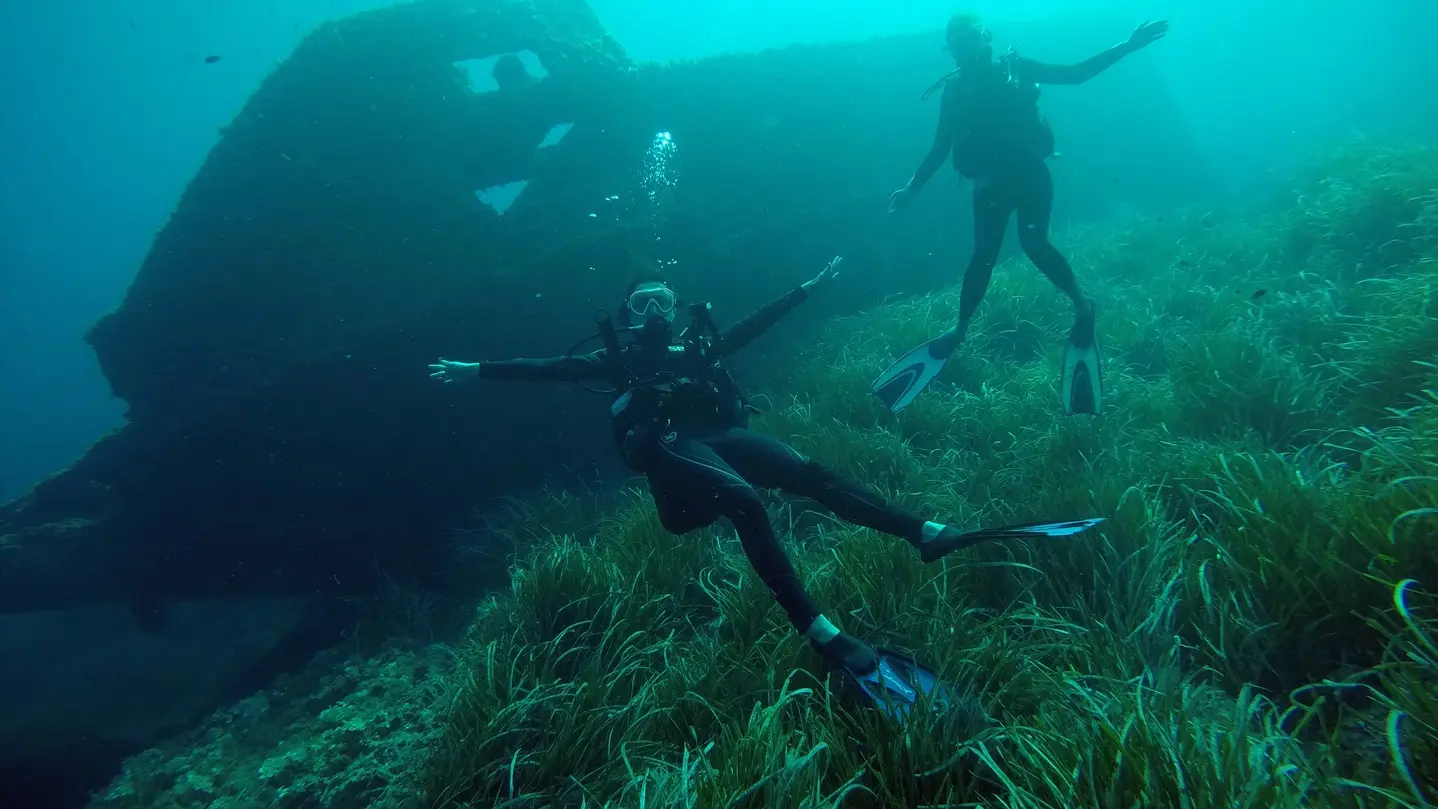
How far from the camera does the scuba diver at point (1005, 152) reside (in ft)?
19.0

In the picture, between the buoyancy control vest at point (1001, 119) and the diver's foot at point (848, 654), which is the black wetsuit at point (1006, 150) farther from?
the diver's foot at point (848, 654)

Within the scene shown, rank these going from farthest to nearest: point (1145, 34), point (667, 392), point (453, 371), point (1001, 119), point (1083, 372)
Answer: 1. point (1001, 119)
2. point (1083, 372)
3. point (1145, 34)
4. point (453, 371)
5. point (667, 392)

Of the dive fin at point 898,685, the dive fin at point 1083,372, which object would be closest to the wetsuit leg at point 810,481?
the dive fin at point 898,685

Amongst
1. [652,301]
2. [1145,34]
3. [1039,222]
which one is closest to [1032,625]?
[652,301]

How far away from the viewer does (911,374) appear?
637cm

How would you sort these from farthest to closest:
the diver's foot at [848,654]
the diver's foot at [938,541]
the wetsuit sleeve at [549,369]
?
1. the wetsuit sleeve at [549,369]
2. the diver's foot at [938,541]
3. the diver's foot at [848,654]

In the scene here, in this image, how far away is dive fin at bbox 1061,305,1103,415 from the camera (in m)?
5.51

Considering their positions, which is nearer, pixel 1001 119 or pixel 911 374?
pixel 1001 119

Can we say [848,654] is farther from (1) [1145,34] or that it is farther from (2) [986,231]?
(1) [1145,34]

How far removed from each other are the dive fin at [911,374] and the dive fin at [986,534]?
305 centimetres

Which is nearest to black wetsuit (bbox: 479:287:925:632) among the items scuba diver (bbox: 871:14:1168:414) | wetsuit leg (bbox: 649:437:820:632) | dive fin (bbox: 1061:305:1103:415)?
wetsuit leg (bbox: 649:437:820:632)

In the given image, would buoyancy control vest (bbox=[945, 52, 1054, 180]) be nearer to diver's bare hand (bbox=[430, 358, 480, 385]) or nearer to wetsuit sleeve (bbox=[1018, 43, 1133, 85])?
wetsuit sleeve (bbox=[1018, 43, 1133, 85])

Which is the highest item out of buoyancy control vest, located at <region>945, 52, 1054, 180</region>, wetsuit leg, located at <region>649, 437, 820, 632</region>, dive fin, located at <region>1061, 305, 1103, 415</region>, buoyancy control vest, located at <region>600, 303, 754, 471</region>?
buoyancy control vest, located at <region>945, 52, 1054, 180</region>

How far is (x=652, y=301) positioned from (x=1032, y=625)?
320 cm
